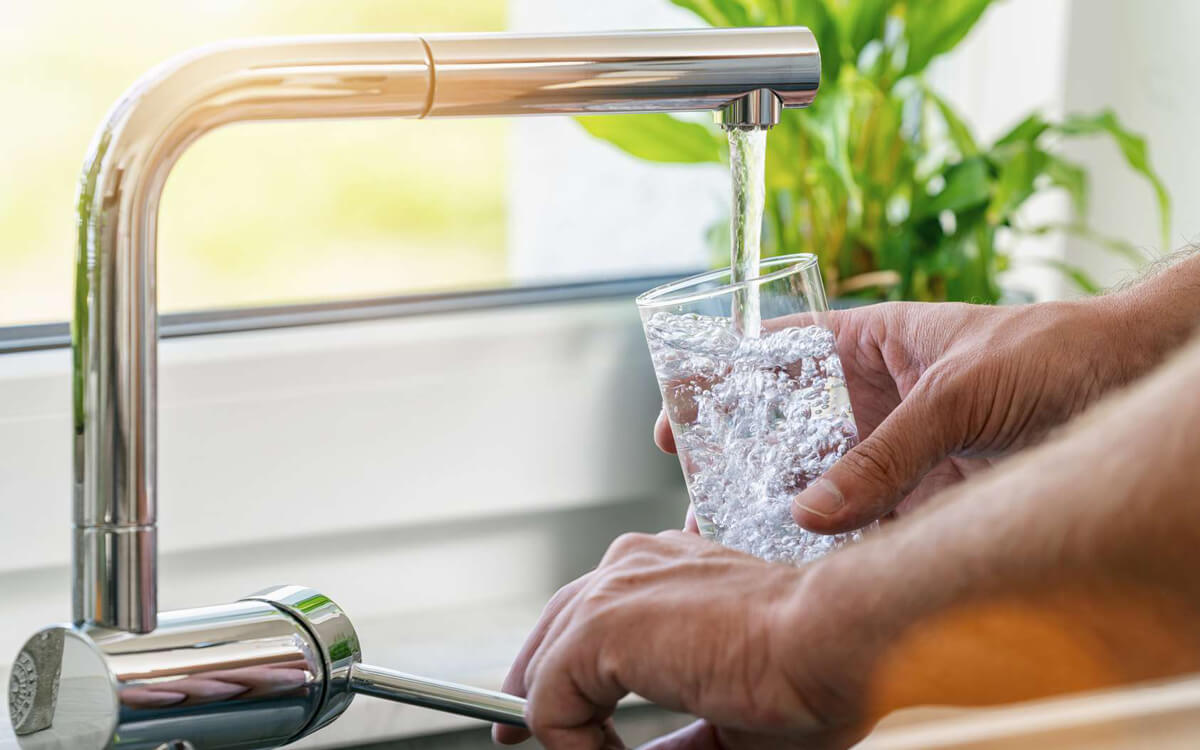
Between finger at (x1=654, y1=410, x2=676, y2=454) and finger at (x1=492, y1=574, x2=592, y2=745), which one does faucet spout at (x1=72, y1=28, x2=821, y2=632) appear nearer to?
finger at (x1=492, y1=574, x2=592, y2=745)

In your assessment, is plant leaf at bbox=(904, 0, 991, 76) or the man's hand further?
plant leaf at bbox=(904, 0, 991, 76)

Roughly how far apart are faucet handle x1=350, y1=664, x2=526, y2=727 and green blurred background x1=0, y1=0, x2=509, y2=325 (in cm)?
50

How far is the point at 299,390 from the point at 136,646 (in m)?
0.44

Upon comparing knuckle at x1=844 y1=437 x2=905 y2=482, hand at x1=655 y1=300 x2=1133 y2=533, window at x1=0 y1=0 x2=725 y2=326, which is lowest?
knuckle at x1=844 y1=437 x2=905 y2=482

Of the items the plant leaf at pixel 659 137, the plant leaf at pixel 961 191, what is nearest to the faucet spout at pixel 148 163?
the plant leaf at pixel 659 137

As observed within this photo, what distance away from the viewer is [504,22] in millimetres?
973

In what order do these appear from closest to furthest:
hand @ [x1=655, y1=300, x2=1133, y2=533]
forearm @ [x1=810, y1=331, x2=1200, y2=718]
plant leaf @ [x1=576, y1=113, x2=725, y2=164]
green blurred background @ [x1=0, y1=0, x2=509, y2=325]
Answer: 1. forearm @ [x1=810, y1=331, x2=1200, y2=718]
2. hand @ [x1=655, y1=300, x2=1133, y2=533]
3. green blurred background @ [x1=0, y1=0, x2=509, y2=325]
4. plant leaf @ [x1=576, y1=113, x2=725, y2=164]

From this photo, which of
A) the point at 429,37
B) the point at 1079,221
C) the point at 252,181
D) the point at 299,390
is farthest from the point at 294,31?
the point at 1079,221

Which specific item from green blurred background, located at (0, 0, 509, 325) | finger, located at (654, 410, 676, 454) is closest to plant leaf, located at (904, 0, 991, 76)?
green blurred background, located at (0, 0, 509, 325)

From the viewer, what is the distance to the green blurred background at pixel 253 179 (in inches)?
32.9

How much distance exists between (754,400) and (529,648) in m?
0.14

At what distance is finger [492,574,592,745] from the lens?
1.62 ft

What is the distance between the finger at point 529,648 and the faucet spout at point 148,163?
15cm

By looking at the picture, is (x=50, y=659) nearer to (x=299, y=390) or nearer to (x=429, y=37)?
(x=429, y=37)
